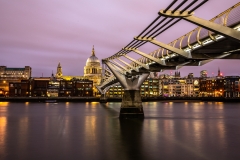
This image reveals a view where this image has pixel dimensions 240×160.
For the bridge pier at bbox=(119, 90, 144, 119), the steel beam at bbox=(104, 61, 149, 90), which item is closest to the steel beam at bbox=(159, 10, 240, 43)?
the steel beam at bbox=(104, 61, 149, 90)

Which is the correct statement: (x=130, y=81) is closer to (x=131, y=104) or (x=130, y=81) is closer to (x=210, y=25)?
(x=131, y=104)

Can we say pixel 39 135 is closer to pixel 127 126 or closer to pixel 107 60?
pixel 127 126

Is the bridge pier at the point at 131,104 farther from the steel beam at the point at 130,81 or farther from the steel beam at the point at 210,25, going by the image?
the steel beam at the point at 210,25

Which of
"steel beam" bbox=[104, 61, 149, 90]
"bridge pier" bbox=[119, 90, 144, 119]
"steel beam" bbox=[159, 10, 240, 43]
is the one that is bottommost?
"bridge pier" bbox=[119, 90, 144, 119]

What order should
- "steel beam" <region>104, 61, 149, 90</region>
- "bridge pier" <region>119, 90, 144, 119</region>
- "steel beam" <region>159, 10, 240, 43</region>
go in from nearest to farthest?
"steel beam" <region>159, 10, 240, 43</region>
"bridge pier" <region>119, 90, 144, 119</region>
"steel beam" <region>104, 61, 149, 90</region>

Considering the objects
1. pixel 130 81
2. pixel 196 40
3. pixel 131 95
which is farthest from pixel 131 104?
pixel 196 40

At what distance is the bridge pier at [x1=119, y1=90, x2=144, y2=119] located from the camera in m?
47.1

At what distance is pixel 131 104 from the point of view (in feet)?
156

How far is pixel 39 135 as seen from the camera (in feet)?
116

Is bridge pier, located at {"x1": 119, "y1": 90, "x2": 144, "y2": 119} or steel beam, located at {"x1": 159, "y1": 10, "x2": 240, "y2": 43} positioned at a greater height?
steel beam, located at {"x1": 159, "y1": 10, "x2": 240, "y2": 43}

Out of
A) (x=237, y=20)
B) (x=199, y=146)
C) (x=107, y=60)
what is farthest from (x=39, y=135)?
(x=237, y=20)

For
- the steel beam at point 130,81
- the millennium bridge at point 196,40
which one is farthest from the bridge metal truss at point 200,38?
the steel beam at point 130,81

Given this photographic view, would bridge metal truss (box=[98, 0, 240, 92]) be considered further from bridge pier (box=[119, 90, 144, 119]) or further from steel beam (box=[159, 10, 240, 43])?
bridge pier (box=[119, 90, 144, 119])

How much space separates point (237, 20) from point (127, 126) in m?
27.2
